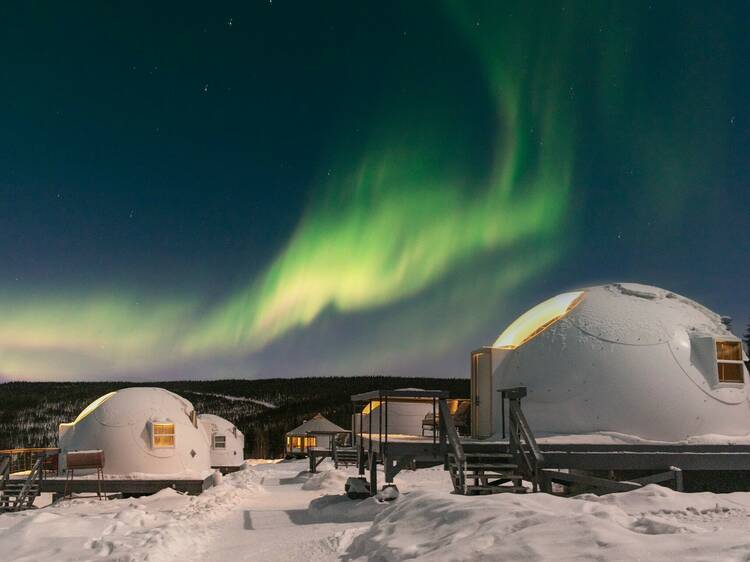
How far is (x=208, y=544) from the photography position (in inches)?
382

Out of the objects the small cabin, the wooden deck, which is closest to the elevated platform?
the wooden deck

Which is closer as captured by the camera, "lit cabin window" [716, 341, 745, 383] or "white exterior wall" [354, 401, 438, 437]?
"lit cabin window" [716, 341, 745, 383]

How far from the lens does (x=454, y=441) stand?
1212 cm

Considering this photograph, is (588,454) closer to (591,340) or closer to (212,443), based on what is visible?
(591,340)

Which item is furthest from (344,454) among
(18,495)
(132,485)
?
(18,495)

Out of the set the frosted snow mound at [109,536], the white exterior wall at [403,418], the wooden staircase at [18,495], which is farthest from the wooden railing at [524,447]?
the white exterior wall at [403,418]

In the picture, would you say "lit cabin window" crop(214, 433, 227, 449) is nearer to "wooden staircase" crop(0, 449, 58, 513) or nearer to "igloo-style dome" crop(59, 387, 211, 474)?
"igloo-style dome" crop(59, 387, 211, 474)

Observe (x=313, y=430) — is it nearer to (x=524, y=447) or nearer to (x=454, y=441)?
(x=524, y=447)

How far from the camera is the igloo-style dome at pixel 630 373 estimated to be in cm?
1501

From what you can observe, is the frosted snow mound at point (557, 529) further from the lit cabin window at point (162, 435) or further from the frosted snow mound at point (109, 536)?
the lit cabin window at point (162, 435)

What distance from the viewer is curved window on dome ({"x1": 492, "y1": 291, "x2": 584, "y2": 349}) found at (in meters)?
16.8

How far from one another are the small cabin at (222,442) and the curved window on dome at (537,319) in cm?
2585

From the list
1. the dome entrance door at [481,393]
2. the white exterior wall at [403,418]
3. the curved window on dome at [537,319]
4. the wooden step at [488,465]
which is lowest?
the white exterior wall at [403,418]

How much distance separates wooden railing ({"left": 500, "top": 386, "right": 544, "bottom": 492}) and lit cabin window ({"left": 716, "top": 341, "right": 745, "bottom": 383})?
→ 228 inches
